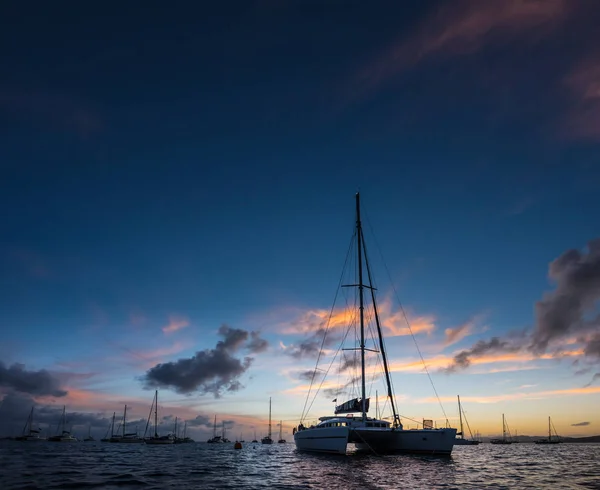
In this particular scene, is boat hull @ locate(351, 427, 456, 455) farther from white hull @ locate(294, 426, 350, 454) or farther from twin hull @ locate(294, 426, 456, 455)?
white hull @ locate(294, 426, 350, 454)

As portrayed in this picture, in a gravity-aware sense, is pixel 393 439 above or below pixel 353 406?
below

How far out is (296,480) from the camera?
34.3m

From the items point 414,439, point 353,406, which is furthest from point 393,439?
point 353,406

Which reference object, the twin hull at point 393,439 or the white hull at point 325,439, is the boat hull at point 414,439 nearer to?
the twin hull at point 393,439

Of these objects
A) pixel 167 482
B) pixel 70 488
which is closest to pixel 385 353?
pixel 167 482

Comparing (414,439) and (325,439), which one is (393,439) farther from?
(325,439)

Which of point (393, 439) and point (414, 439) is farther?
point (393, 439)

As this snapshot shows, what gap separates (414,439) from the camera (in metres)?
54.8

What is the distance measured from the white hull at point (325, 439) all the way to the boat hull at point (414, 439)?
2.48m

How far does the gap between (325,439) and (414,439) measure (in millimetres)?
11386

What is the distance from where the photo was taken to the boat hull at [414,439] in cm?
5419

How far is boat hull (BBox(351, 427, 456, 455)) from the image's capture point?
54188mm

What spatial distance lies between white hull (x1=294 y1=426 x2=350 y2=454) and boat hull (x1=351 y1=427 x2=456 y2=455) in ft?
8.14

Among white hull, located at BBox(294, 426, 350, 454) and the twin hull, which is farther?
the twin hull
